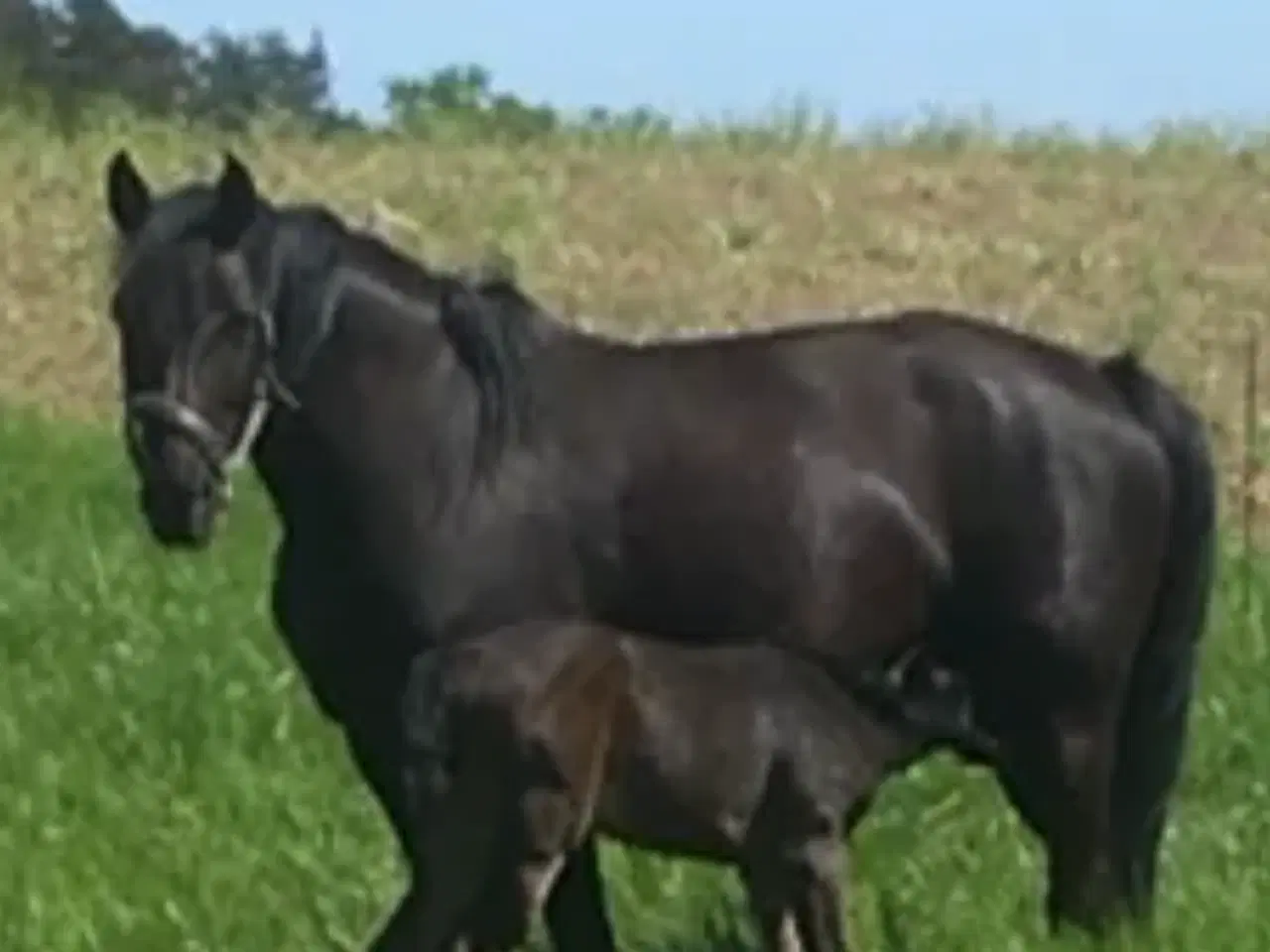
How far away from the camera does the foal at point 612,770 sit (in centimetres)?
743

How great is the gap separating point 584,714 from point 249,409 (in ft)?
2.87

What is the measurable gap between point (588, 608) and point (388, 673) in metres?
0.44

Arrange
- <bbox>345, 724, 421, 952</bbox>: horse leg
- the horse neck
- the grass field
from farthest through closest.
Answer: the grass field
the horse neck
<bbox>345, 724, 421, 952</bbox>: horse leg

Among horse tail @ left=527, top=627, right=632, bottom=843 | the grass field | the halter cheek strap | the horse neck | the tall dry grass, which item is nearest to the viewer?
horse tail @ left=527, top=627, right=632, bottom=843

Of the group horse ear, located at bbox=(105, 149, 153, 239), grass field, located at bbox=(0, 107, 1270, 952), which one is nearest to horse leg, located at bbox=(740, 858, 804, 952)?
grass field, located at bbox=(0, 107, 1270, 952)

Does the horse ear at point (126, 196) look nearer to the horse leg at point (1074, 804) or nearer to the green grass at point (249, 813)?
the green grass at point (249, 813)

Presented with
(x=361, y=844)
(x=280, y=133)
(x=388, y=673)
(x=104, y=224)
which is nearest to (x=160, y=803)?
(x=361, y=844)

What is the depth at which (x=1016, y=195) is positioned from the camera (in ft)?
71.6

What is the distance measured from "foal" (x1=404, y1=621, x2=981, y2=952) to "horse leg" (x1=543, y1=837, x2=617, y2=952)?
39cm

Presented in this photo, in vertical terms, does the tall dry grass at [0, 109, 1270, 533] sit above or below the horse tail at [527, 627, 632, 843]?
below

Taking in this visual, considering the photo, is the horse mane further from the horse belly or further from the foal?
the horse belly

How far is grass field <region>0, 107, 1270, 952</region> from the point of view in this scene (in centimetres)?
887

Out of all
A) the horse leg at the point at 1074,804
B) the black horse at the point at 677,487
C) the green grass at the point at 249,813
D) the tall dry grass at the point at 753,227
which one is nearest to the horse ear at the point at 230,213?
the black horse at the point at 677,487

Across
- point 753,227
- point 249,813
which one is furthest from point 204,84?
point 249,813
